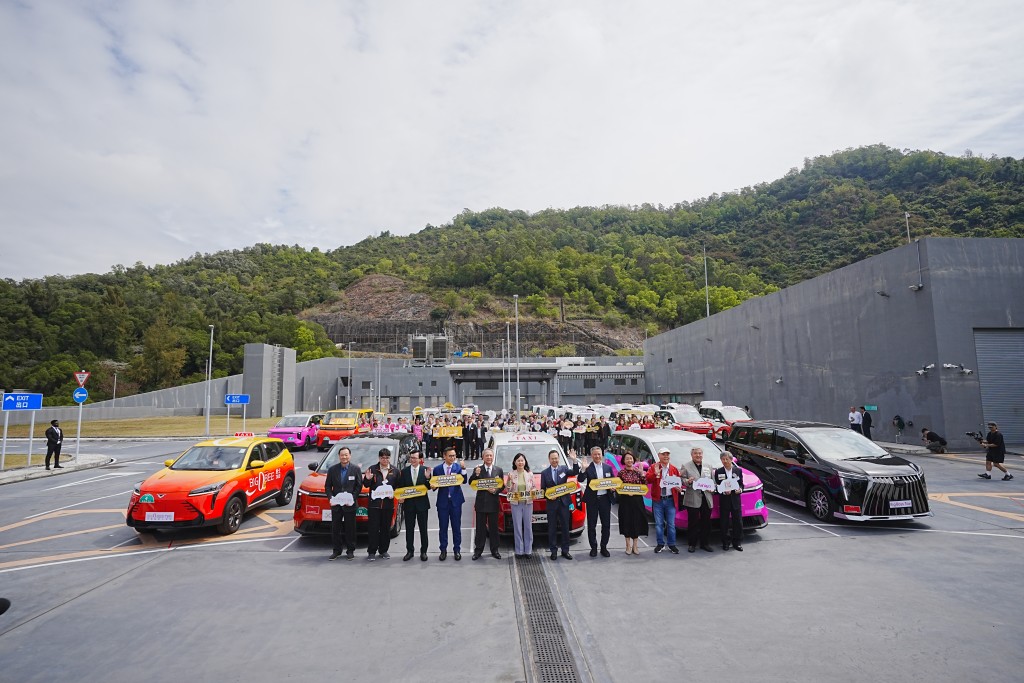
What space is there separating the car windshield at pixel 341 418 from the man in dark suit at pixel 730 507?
19442 millimetres

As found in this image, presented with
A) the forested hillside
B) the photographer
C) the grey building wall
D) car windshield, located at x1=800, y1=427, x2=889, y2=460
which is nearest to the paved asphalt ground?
car windshield, located at x1=800, y1=427, x2=889, y2=460

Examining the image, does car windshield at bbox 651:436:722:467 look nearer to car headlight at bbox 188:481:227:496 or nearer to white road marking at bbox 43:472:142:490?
car headlight at bbox 188:481:227:496

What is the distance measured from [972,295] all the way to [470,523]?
2257 centimetres

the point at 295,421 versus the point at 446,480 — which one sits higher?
the point at 295,421

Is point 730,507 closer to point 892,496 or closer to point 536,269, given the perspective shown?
point 892,496

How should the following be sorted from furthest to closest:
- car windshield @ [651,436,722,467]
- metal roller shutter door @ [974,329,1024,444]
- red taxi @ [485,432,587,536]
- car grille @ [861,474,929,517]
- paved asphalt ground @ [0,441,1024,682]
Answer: metal roller shutter door @ [974,329,1024,444] < car windshield @ [651,436,722,467] < car grille @ [861,474,929,517] < red taxi @ [485,432,587,536] < paved asphalt ground @ [0,441,1024,682]

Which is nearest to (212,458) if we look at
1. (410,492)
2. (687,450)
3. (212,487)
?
(212,487)

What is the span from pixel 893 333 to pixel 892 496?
16.8 metres

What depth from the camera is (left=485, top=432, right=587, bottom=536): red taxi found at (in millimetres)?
8516

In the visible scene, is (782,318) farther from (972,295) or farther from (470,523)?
(470,523)

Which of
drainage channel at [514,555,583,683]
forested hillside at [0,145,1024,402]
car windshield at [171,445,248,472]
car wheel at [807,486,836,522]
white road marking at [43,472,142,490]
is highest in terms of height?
forested hillside at [0,145,1024,402]

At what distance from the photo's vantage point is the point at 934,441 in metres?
19.4

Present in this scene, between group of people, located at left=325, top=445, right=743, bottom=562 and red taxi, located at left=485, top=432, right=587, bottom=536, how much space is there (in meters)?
0.31

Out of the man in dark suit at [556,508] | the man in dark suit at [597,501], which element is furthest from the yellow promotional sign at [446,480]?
the man in dark suit at [597,501]
